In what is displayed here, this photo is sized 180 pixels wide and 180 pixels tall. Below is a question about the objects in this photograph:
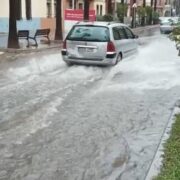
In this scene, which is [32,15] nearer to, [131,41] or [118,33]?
[131,41]

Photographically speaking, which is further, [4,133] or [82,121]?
[82,121]

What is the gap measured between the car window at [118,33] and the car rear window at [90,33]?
1.75 feet

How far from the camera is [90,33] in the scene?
56.8ft

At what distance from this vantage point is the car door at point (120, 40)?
58.1 ft

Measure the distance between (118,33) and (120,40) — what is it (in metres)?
0.27

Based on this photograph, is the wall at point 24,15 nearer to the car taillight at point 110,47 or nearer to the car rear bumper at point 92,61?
the car rear bumper at point 92,61

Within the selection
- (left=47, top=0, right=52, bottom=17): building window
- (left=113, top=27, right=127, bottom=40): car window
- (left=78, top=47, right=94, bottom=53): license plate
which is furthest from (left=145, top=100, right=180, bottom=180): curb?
(left=47, top=0, right=52, bottom=17): building window

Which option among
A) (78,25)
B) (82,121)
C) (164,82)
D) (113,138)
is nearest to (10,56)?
(78,25)

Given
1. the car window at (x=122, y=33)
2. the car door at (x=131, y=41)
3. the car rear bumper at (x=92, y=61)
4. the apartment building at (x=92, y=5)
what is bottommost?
the apartment building at (x=92, y=5)

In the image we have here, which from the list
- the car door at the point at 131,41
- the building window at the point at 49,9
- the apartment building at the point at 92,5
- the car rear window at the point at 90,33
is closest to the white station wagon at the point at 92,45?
the car rear window at the point at 90,33

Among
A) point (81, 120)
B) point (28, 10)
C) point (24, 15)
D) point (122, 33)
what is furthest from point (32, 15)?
point (81, 120)

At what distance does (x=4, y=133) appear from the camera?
8.45 meters

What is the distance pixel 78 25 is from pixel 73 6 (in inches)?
1547

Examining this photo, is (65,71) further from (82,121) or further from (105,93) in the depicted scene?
(82,121)
